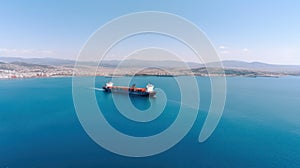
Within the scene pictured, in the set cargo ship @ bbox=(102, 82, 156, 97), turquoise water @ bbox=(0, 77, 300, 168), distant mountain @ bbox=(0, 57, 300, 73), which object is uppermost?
distant mountain @ bbox=(0, 57, 300, 73)

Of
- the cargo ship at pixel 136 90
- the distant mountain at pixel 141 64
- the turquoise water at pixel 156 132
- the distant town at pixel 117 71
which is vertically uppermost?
the distant mountain at pixel 141 64

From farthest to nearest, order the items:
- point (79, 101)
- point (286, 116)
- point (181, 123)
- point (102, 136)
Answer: point (79, 101) → point (286, 116) → point (181, 123) → point (102, 136)

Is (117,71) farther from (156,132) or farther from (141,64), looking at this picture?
(156,132)

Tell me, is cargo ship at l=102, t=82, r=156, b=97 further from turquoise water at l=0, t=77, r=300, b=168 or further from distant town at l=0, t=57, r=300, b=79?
turquoise water at l=0, t=77, r=300, b=168

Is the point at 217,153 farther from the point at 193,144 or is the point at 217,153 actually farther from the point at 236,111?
the point at 236,111

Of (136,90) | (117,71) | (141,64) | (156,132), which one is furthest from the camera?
(117,71)

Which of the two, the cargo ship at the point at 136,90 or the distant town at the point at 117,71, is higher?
the distant town at the point at 117,71

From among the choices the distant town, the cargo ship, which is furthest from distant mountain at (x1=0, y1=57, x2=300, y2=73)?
the cargo ship

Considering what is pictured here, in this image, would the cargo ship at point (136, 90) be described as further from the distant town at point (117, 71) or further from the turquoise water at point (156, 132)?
the turquoise water at point (156, 132)

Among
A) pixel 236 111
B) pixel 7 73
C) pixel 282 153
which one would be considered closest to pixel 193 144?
pixel 282 153

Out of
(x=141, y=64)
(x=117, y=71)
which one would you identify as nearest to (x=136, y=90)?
(x=141, y=64)

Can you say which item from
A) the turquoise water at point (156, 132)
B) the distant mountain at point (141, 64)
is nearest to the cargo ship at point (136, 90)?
the distant mountain at point (141, 64)
